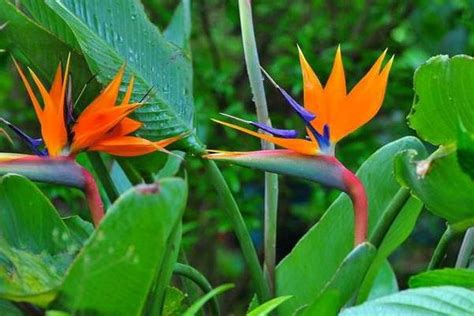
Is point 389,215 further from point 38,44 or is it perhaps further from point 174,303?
point 38,44

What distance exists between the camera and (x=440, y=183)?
1.85ft

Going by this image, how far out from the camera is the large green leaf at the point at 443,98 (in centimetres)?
58

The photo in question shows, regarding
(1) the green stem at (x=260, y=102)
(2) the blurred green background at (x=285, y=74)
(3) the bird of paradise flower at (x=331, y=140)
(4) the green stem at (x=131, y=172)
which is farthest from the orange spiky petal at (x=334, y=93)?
(2) the blurred green background at (x=285, y=74)

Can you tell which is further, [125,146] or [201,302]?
[125,146]

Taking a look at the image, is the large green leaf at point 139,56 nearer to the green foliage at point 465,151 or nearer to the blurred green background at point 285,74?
→ the green foliage at point 465,151

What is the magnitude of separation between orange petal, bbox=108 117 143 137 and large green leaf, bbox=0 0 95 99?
0.34ft

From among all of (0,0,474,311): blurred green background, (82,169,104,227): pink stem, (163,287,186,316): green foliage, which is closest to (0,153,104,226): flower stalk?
(82,169,104,227): pink stem

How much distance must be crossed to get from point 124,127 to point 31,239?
95 millimetres

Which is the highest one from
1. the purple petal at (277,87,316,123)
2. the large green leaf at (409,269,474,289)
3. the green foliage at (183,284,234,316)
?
the purple petal at (277,87,316,123)

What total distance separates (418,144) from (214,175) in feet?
0.50

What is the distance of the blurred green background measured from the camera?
149 cm

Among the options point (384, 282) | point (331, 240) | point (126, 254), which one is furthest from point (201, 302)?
point (384, 282)

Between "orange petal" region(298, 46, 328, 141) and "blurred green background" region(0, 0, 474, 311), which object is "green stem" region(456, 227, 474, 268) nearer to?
"orange petal" region(298, 46, 328, 141)

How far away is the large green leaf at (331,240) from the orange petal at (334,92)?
→ 11 cm
